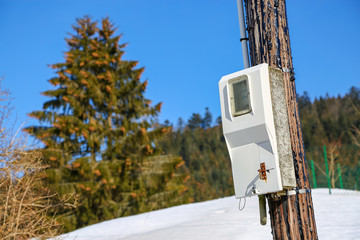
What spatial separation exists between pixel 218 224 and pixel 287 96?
529 centimetres

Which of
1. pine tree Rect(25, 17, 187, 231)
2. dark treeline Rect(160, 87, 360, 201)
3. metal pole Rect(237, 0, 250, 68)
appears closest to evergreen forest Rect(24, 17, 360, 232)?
pine tree Rect(25, 17, 187, 231)

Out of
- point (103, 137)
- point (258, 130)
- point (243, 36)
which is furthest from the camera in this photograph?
→ point (103, 137)

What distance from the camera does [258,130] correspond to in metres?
2.60

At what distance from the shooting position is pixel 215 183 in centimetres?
5191

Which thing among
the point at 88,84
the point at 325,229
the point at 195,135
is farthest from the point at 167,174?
the point at 195,135

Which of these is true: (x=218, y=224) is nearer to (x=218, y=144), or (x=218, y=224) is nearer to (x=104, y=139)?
(x=104, y=139)

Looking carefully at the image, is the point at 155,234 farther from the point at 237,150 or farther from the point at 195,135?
the point at 195,135

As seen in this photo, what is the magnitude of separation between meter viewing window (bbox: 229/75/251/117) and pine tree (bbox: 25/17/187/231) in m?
13.8

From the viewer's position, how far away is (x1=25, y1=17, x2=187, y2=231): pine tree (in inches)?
645

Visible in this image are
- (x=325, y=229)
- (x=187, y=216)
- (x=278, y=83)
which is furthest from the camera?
(x=187, y=216)

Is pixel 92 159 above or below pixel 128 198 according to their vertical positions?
above

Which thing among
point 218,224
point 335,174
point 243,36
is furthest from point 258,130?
point 335,174

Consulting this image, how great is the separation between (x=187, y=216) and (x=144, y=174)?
739 centimetres

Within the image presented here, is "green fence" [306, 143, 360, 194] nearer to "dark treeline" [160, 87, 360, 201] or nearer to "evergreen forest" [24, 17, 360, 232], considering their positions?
"evergreen forest" [24, 17, 360, 232]
